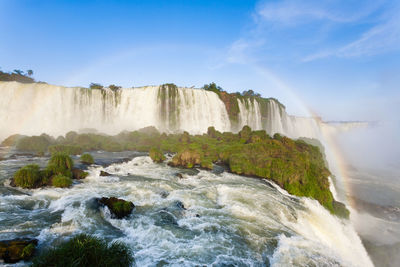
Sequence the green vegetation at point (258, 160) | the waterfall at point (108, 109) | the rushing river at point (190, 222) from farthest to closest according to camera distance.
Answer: the waterfall at point (108, 109) → the green vegetation at point (258, 160) → the rushing river at point (190, 222)

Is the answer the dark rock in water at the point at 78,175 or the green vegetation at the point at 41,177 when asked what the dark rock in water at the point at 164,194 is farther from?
the dark rock in water at the point at 78,175

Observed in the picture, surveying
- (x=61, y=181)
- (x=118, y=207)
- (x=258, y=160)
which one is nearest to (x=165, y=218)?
(x=118, y=207)

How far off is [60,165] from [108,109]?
30510 mm

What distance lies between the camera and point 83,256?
420 centimetres

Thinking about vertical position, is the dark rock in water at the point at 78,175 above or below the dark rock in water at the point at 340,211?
above

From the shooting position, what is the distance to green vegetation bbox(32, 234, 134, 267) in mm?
4039

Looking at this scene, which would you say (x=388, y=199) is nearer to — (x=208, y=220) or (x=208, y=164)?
(x=208, y=164)

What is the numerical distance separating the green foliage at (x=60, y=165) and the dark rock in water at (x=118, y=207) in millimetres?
5149

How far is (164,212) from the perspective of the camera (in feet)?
30.8

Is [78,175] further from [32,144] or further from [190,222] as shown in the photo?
[32,144]

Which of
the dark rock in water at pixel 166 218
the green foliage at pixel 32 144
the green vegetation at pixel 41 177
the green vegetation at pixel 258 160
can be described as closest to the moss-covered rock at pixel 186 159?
the green vegetation at pixel 258 160

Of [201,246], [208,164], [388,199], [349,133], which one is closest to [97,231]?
[201,246]

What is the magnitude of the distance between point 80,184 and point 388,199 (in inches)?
1107

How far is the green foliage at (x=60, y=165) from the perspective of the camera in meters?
12.8
